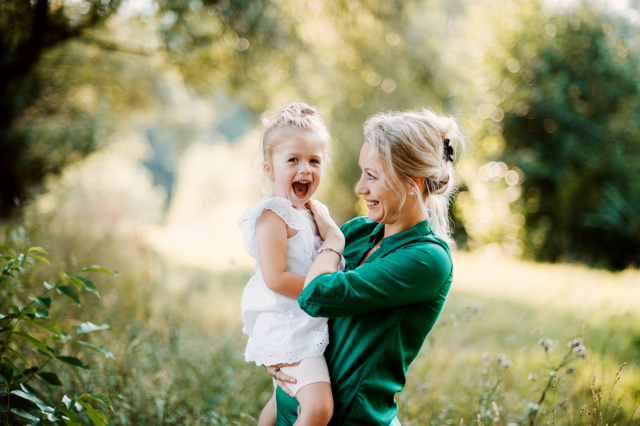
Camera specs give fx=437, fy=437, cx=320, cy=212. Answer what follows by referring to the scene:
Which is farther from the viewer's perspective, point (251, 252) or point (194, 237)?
point (194, 237)

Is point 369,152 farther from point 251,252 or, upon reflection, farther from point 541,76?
point 541,76

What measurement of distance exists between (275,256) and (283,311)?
0.24 metres

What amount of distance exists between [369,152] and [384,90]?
750cm

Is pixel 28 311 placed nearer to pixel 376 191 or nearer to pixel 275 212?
pixel 275 212

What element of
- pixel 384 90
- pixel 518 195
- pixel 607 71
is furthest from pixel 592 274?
pixel 607 71

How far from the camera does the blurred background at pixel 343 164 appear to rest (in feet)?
10.7

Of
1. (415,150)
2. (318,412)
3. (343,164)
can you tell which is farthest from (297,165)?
(343,164)

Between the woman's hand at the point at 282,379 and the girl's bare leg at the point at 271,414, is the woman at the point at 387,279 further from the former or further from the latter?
the girl's bare leg at the point at 271,414

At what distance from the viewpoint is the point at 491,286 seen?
775cm

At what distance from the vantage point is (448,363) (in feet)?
12.4

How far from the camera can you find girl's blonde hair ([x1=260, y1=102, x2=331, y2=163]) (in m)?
1.94

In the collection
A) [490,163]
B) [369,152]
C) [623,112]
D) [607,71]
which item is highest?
[607,71]

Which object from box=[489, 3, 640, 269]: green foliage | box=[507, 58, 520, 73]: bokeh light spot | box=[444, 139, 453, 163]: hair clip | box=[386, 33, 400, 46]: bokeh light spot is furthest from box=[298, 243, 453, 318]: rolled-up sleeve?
box=[507, 58, 520, 73]: bokeh light spot

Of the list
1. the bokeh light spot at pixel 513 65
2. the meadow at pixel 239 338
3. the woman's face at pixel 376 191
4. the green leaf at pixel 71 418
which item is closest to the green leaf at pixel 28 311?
the green leaf at pixel 71 418
